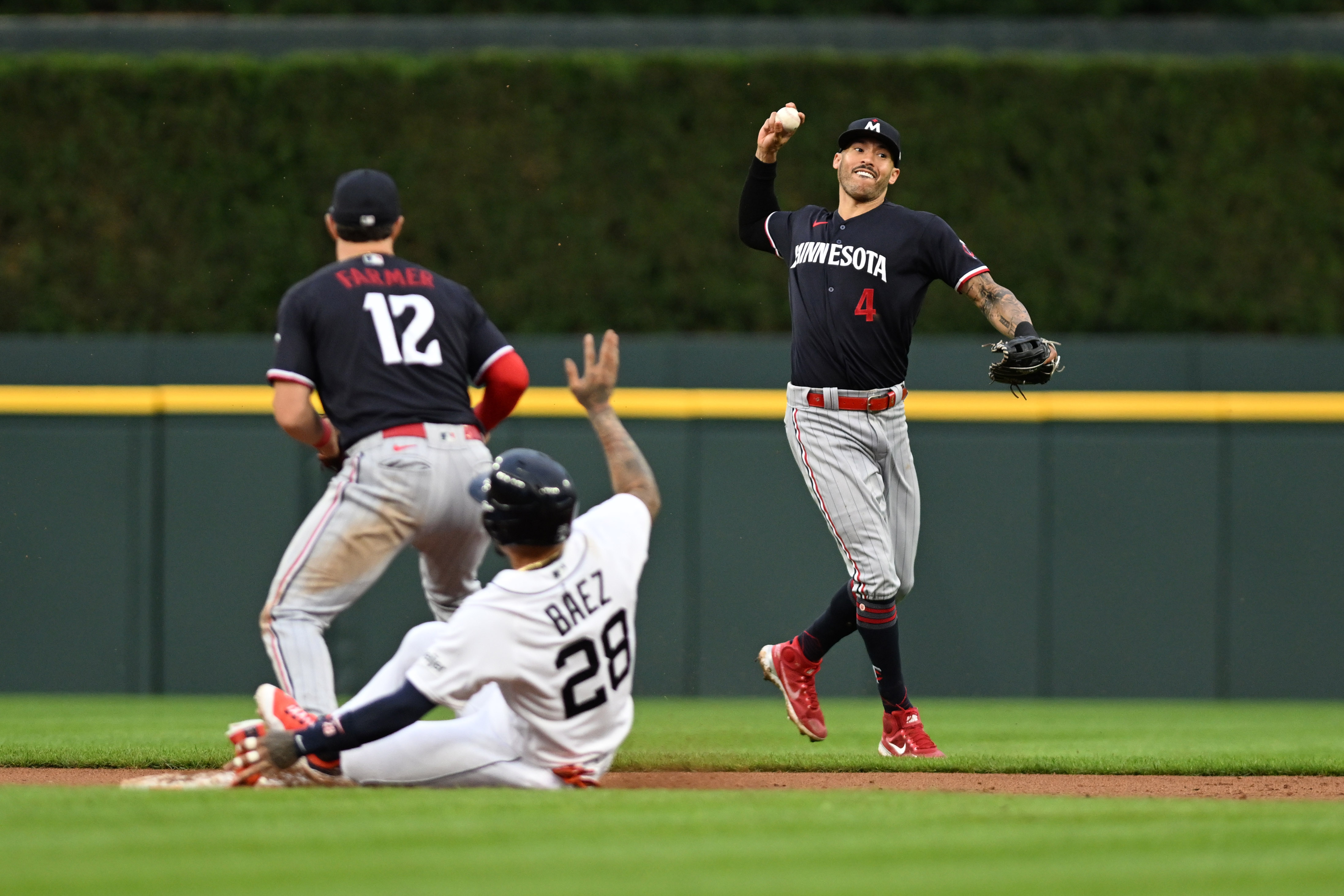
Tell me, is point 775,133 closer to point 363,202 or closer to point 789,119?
A: point 789,119

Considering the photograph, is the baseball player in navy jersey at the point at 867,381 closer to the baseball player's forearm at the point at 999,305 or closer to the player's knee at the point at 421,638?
the baseball player's forearm at the point at 999,305

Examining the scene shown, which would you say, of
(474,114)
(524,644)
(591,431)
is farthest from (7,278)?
(524,644)

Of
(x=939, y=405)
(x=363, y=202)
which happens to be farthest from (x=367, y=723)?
(x=939, y=405)

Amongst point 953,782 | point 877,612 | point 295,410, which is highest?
point 295,410

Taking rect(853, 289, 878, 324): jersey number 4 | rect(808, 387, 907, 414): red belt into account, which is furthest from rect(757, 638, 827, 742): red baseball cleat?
rect(853, 289, 878, 324): jersey number 4

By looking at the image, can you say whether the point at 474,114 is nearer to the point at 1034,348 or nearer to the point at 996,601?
the point at 996,601

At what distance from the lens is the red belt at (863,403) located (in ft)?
17.4

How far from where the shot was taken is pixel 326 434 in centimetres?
443

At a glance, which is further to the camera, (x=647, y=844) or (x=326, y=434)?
(x=326, y=434)

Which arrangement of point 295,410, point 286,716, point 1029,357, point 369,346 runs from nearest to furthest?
point 286,716 → point 295,410 → point 369,346 → point 1029,357

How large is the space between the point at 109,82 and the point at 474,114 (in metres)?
Answer: 2.29

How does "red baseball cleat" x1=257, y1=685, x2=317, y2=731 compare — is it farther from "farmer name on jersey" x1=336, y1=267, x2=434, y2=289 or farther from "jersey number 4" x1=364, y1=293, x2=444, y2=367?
"farmer name on jersey" x1=336, y1=267, x2=434, y2=289

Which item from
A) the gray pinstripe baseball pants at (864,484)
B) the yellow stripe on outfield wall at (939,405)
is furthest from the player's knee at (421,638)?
the yellow stripe on outfield wall at (939,405)

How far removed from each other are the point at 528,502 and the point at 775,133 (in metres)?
2.19
